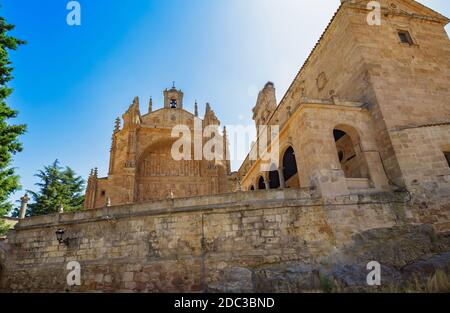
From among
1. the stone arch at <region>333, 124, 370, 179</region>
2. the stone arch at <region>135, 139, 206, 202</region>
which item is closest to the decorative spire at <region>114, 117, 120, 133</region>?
the stone arch at <region>135, 139, 206, 202</region>

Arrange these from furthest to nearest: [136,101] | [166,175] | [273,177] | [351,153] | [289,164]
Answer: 1. [136,101]
2. [166,175]
3. [273,177]
4. [289,164]
5. [351,153]

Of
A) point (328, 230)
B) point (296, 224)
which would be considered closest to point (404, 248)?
point (328, 230)

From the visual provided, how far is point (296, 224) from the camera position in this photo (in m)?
7.86

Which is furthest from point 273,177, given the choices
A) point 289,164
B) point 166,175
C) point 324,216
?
point 166,175

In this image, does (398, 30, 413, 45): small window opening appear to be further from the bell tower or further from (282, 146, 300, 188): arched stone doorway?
the bell tower

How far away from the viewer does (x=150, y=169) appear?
924 inches

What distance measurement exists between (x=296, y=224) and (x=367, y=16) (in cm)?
1155

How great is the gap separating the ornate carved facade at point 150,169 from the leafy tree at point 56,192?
8.06 metres

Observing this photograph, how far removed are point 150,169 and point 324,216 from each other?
61.2 feet

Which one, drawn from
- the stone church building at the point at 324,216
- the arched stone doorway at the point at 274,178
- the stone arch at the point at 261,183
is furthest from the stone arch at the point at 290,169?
the stone church building at the point at 324,216

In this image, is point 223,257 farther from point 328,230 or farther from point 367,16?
point 367,16

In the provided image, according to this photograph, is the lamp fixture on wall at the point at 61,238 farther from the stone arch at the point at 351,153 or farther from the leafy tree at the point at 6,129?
the stone arch at the point at 351,153

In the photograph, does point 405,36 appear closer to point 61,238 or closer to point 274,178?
point 274,178

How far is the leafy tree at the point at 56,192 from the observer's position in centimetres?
2605
